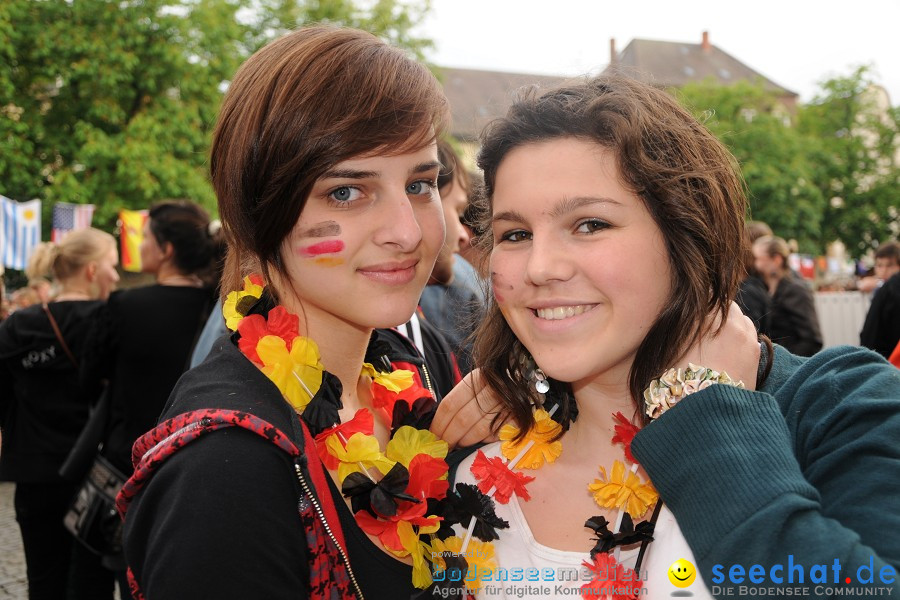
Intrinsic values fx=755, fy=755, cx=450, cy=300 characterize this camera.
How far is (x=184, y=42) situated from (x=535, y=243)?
16.7 m

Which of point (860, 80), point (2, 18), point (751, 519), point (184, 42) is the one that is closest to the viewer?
point (751, 519)

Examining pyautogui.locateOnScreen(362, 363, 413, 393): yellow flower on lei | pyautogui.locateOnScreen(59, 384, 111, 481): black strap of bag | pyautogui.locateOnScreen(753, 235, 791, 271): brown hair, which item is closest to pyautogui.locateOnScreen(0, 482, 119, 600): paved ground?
pyautogui.locateOnScreen(59, 384, 111, 481): black strap of bag

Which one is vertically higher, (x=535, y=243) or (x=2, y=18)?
(x=535, y=243)

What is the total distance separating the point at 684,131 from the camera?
174cm

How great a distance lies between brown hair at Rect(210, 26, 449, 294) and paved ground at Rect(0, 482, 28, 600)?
4.47 metres

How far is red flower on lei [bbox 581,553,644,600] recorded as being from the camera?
1.54 m

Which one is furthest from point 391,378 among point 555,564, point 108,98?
point 108,98

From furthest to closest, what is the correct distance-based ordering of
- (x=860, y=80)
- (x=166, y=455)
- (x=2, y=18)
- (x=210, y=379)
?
1. (x=860, y=80)
2. (x=2, y=18)
3. (x=210, y=379)
4. (x=166, y=455)

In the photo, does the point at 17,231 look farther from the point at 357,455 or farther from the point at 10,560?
the point at 357,455

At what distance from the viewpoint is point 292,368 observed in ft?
5.50

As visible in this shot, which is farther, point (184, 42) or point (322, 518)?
point (184, 42)

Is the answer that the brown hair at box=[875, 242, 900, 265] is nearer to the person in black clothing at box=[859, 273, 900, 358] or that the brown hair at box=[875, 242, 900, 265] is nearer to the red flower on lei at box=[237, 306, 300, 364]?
the person in black clothing at box=[859, 273, 900, 358]

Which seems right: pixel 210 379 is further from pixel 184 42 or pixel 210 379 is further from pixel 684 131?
pixel 184 42

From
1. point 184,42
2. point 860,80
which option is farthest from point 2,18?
point 860,80
